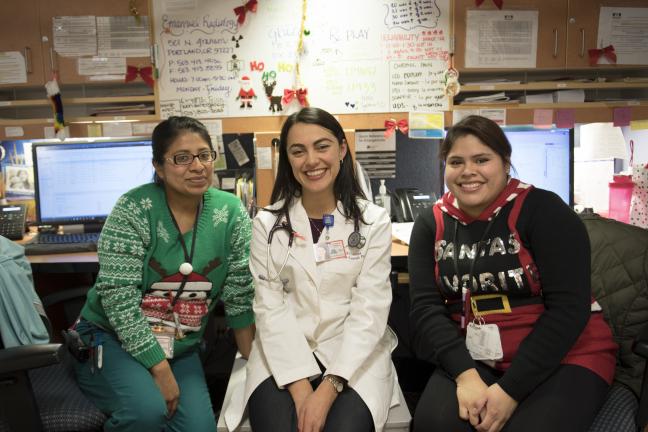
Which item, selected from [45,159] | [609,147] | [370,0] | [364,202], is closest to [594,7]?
[609,147]

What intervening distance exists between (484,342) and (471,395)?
6.3 inches

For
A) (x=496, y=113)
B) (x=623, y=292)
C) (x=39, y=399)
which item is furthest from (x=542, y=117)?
(x=39, y=399)

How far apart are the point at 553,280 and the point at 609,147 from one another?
5.13ft

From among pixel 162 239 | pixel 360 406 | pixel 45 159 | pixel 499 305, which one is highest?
pixel 45 159

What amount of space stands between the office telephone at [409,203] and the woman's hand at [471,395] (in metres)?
1.10

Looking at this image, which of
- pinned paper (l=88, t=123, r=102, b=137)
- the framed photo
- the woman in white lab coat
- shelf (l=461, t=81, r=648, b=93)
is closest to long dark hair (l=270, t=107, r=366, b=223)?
the woman in white lab coat

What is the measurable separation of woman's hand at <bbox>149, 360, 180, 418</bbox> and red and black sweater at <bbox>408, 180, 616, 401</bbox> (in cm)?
75

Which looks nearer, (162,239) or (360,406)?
(360,406)

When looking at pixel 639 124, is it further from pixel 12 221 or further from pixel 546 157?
pixel 12 221

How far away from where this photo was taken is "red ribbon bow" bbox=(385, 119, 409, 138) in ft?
7.89

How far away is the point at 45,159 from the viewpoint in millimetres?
2250

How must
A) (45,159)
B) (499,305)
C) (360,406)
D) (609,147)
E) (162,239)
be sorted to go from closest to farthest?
(360,406) → (499,305) → (162,239) → (45,159) → (609,147)

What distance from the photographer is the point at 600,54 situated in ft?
7.78

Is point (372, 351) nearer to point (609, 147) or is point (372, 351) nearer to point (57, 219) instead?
point (57, 219)
